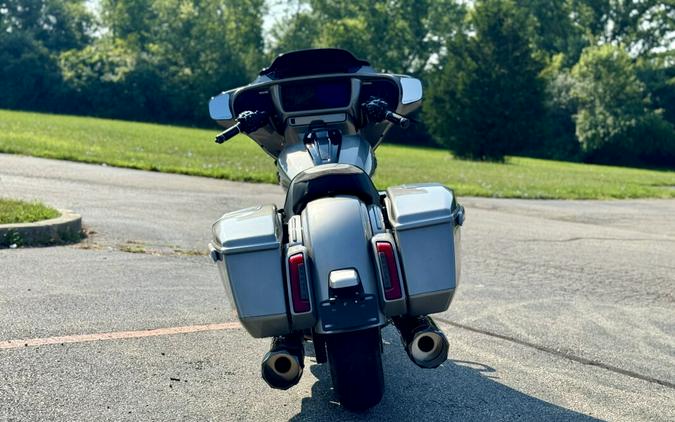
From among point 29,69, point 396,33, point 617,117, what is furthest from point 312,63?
point 396,33

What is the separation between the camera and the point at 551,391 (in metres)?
4.28

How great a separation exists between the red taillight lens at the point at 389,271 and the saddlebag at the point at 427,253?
46 mm

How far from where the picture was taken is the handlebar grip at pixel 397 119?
4150 millimetres

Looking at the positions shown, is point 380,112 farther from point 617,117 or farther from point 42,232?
point 617,117

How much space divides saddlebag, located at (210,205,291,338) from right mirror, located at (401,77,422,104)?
4.48 ft

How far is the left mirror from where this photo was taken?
4.62 metres

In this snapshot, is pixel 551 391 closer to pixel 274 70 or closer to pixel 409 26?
pixel 274 70

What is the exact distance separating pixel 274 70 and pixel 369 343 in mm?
1731

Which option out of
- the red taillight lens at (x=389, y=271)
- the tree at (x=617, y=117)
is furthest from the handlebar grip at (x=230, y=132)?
the tree at (x=617, y=117)

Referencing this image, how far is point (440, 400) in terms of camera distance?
4066mm

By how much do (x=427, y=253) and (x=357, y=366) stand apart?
0.57 metres

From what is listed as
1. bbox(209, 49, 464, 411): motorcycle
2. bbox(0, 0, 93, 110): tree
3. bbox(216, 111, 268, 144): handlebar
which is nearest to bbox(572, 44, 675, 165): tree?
bbox(0, 0, 93, 110): tree

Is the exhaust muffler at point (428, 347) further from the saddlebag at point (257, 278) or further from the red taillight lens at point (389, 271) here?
the saddlebag at point (257, 278)

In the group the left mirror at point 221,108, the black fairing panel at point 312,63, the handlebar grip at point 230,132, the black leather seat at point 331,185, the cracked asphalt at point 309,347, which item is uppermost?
the black fairing panel at point 312,63
